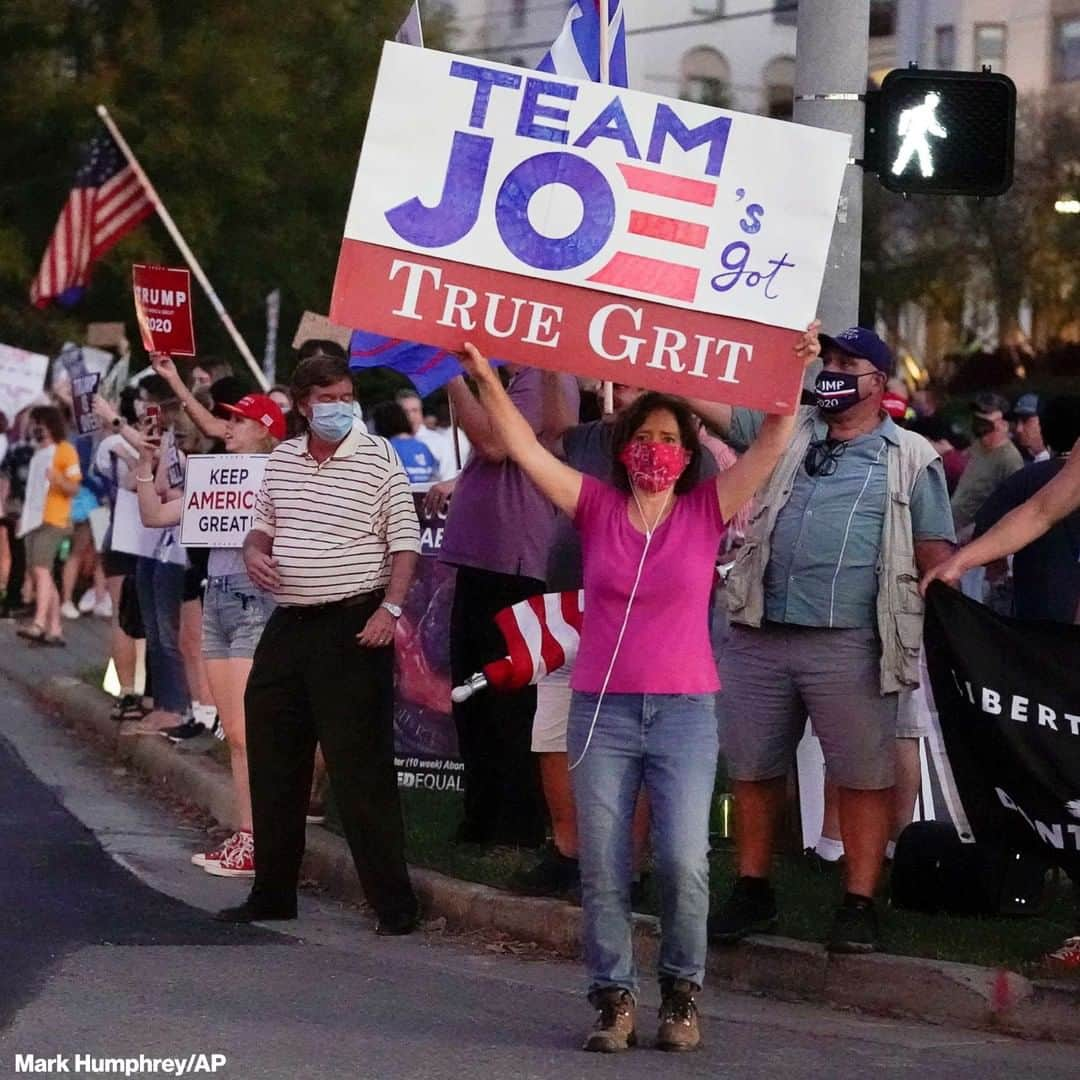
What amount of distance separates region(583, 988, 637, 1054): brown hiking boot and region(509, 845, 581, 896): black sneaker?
1720mm

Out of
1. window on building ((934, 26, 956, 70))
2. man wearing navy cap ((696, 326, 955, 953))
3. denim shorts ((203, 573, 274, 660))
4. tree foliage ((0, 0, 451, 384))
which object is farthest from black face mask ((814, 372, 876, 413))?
window on building ((934, 26, 956, 70))

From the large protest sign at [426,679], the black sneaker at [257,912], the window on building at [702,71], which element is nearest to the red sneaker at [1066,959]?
the black sneaker at [257,912]

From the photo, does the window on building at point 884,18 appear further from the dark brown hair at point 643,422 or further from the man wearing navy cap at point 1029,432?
the dark brown hair at point 643,422

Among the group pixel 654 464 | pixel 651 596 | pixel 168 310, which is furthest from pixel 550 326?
pixel 168 310

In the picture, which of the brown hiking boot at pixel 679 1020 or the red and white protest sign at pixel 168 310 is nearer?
the brown hiking boot at pixel 679 1020

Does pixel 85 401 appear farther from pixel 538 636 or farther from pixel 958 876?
pixel 958 876

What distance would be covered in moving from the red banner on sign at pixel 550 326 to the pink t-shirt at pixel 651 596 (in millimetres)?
327

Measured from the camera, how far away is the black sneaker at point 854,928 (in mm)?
7277

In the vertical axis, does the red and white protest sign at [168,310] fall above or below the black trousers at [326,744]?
above

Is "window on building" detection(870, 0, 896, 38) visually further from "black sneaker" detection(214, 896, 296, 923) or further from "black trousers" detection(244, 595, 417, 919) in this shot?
"black sneaker" detection(214, 896, 296, 923)

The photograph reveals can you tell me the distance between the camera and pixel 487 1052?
647cm

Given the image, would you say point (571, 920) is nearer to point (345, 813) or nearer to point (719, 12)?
point (345, 813)

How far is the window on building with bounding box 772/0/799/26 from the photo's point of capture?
47000 mm

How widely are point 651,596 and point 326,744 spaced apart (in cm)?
216
